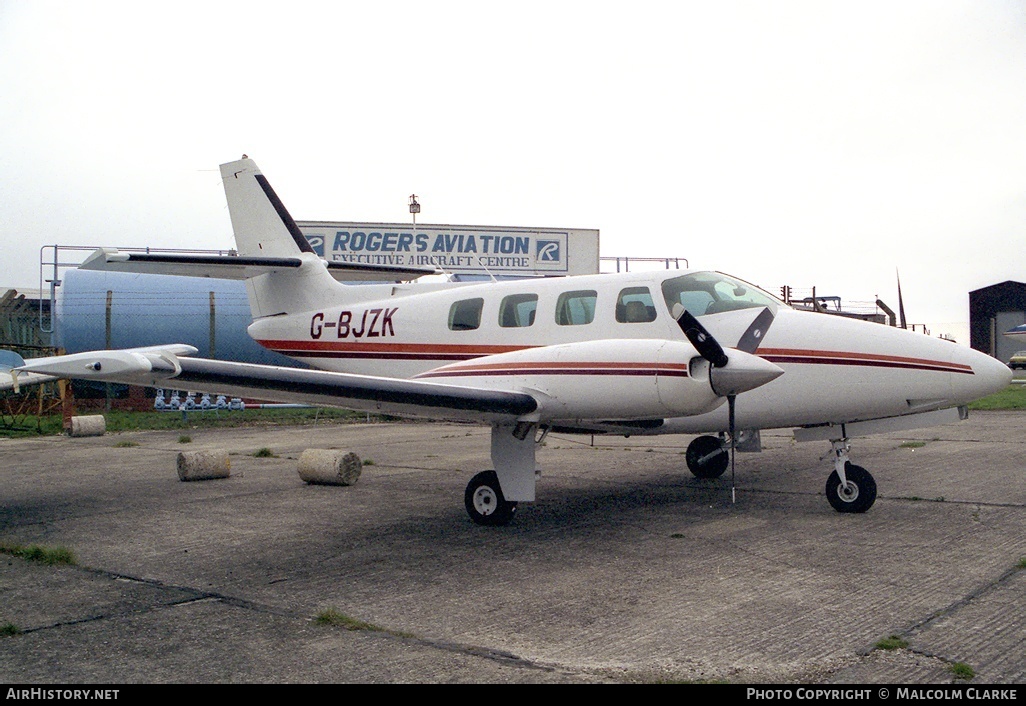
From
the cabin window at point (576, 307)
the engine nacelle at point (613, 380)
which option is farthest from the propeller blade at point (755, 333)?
the cabin window at point (576, 307)

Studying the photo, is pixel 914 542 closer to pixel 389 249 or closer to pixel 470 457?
pixel 470 457

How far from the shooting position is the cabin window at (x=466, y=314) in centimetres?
970

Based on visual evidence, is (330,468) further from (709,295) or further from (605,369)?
(709,295)

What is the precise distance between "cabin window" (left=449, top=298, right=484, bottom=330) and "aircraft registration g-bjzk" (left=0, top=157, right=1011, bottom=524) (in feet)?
0.06

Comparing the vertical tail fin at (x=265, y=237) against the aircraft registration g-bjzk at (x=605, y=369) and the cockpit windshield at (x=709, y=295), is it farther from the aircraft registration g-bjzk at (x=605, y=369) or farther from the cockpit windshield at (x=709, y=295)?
the cockpit windshield at (x=709, y=295)

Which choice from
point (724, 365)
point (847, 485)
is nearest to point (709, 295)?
point (724, 365)

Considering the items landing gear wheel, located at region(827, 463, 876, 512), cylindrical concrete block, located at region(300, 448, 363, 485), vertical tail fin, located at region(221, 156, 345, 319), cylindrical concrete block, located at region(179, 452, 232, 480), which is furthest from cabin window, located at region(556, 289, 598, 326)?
cylindrical concrete block, located at region(179, 452, 232, 480)

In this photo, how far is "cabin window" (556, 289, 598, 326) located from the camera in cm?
893

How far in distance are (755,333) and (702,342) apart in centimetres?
132

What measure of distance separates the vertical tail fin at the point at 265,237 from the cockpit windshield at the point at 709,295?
5491 mm

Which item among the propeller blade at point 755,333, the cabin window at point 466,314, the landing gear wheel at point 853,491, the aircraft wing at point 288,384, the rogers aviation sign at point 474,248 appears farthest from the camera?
the rogers aviation sign at point 474,248

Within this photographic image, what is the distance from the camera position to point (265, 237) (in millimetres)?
12586

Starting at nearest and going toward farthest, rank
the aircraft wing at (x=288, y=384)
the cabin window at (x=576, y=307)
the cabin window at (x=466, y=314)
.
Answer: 1. the aircraft wing at (x=288, y=384)
2. the cabin window at (x=576, y=307)
3. the cabin window at (x=466, y=314)

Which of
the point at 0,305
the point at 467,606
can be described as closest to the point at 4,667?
the point at 467,606
